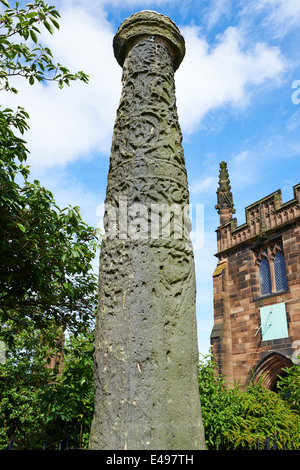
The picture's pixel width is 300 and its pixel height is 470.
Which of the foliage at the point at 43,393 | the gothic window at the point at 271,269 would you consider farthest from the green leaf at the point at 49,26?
the gothic window at the point at 271,269

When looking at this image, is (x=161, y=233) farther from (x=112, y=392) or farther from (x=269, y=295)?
(x=269, y=295)

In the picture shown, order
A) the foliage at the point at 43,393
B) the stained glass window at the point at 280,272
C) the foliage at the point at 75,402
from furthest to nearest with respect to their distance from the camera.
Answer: the stained glass window at the point at 280,272 → the foliage at the point at 43,393 → the foliage at the point at 75,402

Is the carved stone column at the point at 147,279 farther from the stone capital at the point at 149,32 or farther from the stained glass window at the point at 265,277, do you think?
the stained glass window at the point at 265,277

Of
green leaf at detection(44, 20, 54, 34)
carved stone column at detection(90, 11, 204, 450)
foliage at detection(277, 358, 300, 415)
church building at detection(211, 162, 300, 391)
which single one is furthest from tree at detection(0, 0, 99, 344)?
church building at detection(211, 162, 300, 391)

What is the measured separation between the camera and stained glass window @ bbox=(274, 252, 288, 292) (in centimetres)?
1385

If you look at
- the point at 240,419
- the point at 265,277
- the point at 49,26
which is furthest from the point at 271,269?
the point at 49,26

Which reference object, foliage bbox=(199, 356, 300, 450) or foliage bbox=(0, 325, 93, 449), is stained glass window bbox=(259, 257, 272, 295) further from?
foliage bbox=(199, 356, 300, 450)

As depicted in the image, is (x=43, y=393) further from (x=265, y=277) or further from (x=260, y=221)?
(x=260, y=221)

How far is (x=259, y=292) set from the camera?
1470 centimetres

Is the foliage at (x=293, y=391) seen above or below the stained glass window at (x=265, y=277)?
below

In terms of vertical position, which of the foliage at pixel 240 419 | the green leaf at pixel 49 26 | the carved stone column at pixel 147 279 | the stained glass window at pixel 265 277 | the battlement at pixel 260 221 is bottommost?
the foliage at pixel 240 419

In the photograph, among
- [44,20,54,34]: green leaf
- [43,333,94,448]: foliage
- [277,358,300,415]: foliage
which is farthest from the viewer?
[277,358,300,415]: foliage

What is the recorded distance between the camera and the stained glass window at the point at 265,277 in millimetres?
14510
